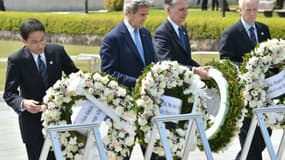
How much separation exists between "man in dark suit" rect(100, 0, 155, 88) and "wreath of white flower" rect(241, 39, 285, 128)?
3.16ft

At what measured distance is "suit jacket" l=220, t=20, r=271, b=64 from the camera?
820 cm

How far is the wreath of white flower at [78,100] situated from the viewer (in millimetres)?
6297

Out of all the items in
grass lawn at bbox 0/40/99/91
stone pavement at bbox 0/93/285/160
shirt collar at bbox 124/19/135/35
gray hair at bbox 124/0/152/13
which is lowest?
grass lawn at bbox 0/40/99/91

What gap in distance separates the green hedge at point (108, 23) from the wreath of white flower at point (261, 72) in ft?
51.0

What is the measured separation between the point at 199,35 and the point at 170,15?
680 inches

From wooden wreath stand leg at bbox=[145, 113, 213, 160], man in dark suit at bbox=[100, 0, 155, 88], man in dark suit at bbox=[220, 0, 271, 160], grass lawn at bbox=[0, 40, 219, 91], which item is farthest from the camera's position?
grass lawn at bbox=[0, 40, 219, 91]

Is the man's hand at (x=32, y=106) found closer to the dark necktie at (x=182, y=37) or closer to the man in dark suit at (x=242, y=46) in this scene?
the dark necktie at (x=182, y=37)

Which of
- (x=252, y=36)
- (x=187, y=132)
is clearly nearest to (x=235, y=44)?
(x=252, y=36)

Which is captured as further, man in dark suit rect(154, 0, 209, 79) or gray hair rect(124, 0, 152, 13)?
man in dark suit rect(154, 0, 209, 79)

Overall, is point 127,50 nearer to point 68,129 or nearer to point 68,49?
point 68,129

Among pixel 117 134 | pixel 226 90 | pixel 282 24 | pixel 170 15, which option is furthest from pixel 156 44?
pixel 282 24

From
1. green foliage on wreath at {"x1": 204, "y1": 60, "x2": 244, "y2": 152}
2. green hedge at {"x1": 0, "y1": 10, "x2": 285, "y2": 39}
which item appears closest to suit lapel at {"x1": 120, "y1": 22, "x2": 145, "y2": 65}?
green foliage on wreath at {"x1": 204, "y1": 60, "x2": 244, "y2": 152}

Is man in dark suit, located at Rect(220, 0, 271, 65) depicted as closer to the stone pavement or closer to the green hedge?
the stone pavement

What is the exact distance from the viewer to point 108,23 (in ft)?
90.3
